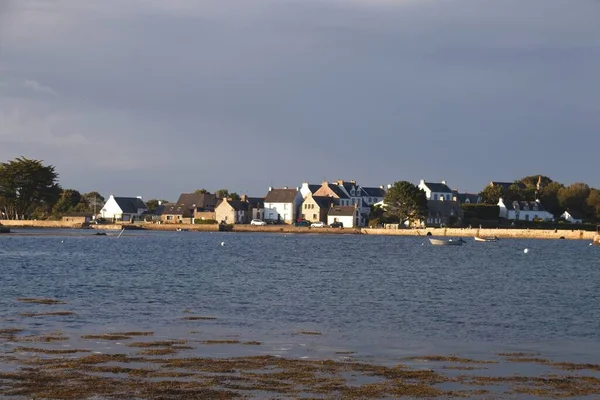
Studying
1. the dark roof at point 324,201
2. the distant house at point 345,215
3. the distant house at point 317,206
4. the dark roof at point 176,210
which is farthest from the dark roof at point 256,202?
the distant house at point 345,215

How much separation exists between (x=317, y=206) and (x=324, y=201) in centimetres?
216

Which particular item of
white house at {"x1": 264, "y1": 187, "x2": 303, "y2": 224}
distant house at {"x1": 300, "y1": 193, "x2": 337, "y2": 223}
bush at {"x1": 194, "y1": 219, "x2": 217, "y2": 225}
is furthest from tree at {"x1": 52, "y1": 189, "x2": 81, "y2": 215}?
distant house at {"x1": 300, "y1": 193, "x2": 337, "y2": 223}

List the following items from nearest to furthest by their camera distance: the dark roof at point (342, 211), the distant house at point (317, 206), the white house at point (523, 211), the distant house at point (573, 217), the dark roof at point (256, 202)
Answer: the dark roof at point (342, 211)
the distant house at point (317, 206)
the white house at point (523, 211)
the distant house at point (573, 217)
the dark roof at point (256, 202)

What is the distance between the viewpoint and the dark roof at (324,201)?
16875cm

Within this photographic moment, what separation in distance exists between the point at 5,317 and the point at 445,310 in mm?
16659

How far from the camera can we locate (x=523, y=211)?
569 ft

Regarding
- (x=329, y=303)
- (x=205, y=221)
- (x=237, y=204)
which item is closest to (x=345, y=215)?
(x=237, y=204)

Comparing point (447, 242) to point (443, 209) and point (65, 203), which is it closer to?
point (443, 209)

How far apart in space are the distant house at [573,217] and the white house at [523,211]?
9.08ft

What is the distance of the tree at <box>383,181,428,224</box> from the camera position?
489 feet

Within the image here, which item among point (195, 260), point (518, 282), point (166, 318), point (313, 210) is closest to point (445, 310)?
point (166, 318)

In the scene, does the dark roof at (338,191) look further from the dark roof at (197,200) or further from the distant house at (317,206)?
the dark roof at (197,200)

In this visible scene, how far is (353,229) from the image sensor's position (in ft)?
521

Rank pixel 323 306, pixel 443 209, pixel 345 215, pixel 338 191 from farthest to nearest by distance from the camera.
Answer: pixel 338 191 → pixel 345 215 → pixel 443 209 → pixel 323 306
